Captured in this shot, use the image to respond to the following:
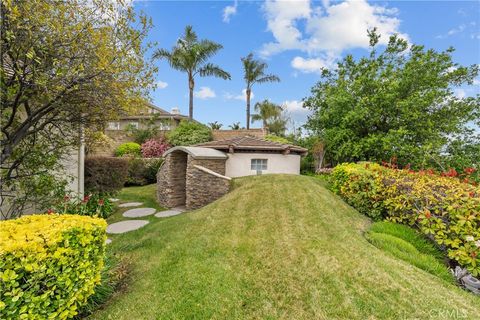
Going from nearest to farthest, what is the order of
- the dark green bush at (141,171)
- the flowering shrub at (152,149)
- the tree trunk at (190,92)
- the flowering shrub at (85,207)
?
the flowering shrub at (85,207) → the dark green bush at (141,171) → the flowering shrub at (152,149) → the tree trunk at (190,92)

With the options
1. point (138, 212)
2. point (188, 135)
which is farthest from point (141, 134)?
point (138, 212)

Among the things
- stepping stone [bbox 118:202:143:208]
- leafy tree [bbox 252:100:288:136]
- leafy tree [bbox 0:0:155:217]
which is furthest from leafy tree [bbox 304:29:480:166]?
leafy tree [bbox 252:100:288:136]

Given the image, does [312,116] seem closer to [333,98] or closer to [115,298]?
[333,98]

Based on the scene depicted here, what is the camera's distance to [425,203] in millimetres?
5320

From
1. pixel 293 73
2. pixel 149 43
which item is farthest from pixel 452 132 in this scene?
pixel 149 43

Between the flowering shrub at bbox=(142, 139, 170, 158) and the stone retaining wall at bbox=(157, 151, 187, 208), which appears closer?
the stone retaining wall at bbox=(157, 151, 187, 208)

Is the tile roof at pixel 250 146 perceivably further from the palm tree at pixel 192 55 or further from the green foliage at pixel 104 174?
the palm tree at pixel 192 55

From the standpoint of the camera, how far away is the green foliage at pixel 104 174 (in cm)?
892

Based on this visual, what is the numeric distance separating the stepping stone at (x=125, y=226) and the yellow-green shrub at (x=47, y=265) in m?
4.15

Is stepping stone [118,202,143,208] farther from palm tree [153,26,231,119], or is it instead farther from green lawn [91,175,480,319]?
palm tree [153,26,231,119]

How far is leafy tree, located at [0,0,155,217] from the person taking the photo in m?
3.53

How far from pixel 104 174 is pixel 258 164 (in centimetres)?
749

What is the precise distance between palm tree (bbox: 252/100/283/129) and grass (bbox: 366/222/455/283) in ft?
102

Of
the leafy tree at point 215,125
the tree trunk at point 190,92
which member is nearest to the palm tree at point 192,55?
the tree trunk at point 190,92
